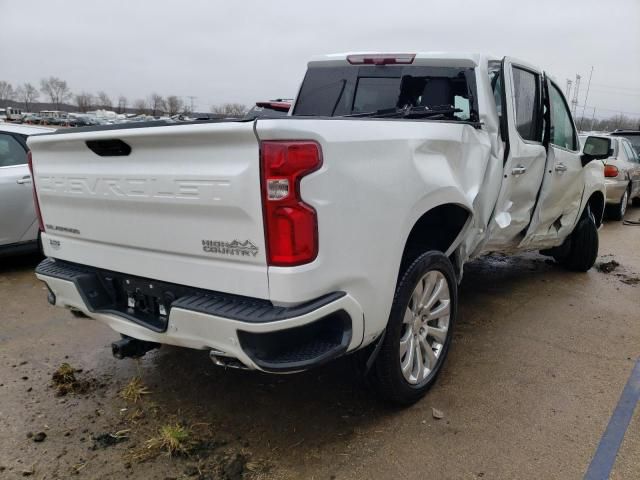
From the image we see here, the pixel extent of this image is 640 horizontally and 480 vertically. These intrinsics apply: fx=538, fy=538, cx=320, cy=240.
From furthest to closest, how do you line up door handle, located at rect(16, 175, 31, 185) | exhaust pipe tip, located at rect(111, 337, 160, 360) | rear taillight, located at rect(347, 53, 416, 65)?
door handle, located at rect(16, 175, 31, 185)
rear taillight, located at rect(347, 53, 416, 65)
exhaust pipe tip, located at rect(111, 337, 160, 360)

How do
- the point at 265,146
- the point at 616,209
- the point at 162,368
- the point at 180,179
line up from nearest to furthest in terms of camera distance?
the point at 265,146, the point at 180,179, the point at 162,368, the point at 616,209

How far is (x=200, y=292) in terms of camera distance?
7.84 ft

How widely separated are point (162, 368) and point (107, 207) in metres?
1.37

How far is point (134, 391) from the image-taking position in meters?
3.18

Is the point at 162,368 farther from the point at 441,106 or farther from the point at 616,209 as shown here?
the point at 616,209

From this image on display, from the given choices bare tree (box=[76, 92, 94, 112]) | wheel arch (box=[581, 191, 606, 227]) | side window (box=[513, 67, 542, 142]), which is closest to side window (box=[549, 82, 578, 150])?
side window (box=[513, 67, 542, 142])

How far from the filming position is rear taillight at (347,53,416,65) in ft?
12.9

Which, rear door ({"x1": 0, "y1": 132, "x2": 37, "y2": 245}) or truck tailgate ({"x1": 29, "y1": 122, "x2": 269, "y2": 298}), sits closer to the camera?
truck tailgate ({"x1": 29, "y1": 122, "x2": 269, "y2": 298})

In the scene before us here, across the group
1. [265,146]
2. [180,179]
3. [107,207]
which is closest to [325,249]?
[265,146]

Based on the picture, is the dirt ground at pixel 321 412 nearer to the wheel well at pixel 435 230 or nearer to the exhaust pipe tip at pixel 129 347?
the exhaust pipe tip at pixel 129 347

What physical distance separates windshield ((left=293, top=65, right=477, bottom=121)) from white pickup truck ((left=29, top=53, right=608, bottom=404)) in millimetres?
40

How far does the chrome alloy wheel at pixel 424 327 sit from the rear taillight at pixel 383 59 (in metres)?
1.73

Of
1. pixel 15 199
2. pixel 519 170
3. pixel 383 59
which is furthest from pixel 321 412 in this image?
pixel 15 199

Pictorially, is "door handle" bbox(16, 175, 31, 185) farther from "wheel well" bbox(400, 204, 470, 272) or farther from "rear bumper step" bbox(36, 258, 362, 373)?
"wheel well" bbox(400, 204, 470, 272)
